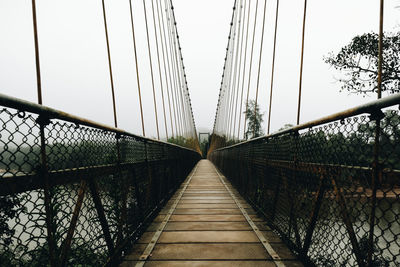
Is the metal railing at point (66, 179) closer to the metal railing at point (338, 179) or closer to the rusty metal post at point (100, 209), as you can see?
the rusty metal post at point (100, 209)

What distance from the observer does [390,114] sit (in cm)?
89

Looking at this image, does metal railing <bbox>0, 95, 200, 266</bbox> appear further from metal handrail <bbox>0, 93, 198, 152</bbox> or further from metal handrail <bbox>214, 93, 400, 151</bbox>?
metal handrail <bbox>214, 93, 400, 151</bbox>

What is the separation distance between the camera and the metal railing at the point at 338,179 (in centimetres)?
89

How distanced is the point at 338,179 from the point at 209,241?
3.48ft

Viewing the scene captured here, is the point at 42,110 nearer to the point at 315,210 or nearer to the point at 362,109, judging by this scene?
the point at 362,109

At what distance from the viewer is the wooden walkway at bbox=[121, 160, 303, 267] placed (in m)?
1.52

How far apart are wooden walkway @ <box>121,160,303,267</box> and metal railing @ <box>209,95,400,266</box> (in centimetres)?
15

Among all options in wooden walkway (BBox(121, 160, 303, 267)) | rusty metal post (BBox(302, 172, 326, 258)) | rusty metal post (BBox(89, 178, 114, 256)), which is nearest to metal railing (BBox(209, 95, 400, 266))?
rusty metal post (BBox(302, 172, 326, 258))

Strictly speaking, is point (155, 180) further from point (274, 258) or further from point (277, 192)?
point (274, 258)

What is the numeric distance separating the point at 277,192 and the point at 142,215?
44.7 inches

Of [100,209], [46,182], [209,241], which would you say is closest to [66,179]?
[46,182]

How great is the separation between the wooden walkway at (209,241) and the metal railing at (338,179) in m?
0.15

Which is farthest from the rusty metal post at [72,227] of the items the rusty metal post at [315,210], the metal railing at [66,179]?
the rusty metal post at [315,210]

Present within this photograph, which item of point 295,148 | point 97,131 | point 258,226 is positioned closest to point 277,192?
point 258,226
